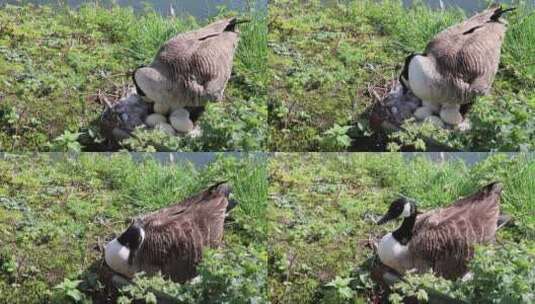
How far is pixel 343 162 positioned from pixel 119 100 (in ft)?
3.57

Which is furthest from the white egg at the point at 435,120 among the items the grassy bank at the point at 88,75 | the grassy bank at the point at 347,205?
the grassy bank at the point at 88,75

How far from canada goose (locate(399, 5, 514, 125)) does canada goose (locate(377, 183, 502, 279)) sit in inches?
15.4

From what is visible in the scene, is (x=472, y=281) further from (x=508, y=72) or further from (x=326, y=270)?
(x=508, y=72)

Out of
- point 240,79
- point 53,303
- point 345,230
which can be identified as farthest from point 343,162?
point 53,303

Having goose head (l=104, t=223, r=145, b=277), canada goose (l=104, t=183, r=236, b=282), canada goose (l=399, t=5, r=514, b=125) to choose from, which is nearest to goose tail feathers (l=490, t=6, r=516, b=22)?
canada goose (l=399, t=5, r=514, b=125)

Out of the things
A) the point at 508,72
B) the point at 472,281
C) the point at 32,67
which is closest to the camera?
the point at 472,281

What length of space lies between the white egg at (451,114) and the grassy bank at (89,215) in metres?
0.88

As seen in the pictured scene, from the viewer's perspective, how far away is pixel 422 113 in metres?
4.62

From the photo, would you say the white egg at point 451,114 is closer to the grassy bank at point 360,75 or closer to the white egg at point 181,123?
the grassy bank at point 360,75

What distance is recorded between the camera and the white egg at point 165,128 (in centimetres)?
468

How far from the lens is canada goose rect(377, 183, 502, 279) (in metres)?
4.52

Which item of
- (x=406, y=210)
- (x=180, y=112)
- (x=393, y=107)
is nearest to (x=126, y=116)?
(x=180, y=112)

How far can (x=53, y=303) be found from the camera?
4.75m

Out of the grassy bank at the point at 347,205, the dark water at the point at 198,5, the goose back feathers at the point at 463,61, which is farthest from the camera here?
the dark water at the point at 198,5
